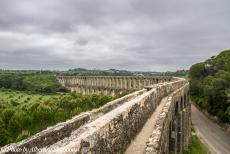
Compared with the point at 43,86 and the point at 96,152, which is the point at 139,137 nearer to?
the point at 96,152

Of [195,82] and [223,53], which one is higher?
[223,53]

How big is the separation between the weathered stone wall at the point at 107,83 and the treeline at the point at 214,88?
8.98 m

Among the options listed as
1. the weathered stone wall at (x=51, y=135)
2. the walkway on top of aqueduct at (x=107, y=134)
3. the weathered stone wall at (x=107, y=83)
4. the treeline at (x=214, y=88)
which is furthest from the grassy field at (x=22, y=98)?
the weathered stone wall at (x=51, y=135)

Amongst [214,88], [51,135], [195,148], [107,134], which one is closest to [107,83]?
[214,88]

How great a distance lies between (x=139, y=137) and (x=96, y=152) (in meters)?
5.41

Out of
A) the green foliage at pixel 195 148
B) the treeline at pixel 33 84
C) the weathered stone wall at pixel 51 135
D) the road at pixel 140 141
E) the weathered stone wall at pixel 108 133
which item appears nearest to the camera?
the weathered stone wall at pixel 108 133

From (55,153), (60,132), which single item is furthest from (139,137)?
(55,153)

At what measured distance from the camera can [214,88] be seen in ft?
202

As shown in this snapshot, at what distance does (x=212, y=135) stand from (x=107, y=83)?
41278mm

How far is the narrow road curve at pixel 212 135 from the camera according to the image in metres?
43.8

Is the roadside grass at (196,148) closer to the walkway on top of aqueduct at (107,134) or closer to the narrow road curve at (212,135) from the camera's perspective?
the narrow road curve at (212,135)

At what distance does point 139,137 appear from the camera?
1269cm

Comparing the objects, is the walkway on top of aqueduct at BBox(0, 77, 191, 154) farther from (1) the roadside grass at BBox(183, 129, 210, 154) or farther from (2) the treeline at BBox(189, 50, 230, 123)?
(2) the treeline at BBox(189, 50, 230, 123)

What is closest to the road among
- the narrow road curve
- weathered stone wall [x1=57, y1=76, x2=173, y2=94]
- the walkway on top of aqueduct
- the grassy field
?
the walkway on top of aqueduct
